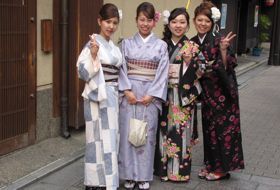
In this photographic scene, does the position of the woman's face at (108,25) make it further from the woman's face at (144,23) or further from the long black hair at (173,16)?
the long black hair at (173,16)

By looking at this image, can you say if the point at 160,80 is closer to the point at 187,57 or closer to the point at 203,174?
the point at 187,57

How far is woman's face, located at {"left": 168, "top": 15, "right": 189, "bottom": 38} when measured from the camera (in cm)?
474

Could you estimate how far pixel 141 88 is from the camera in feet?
15.4

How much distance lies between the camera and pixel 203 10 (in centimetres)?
487

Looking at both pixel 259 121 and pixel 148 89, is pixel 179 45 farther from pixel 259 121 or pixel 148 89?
pixel 259 121

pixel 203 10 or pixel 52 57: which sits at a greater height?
pixel 203 10

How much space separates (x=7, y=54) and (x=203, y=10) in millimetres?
2292

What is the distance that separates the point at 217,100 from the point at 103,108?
1.31m

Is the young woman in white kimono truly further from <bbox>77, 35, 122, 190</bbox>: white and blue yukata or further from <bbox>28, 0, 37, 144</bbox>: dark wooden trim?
<bbox>28, 0, 37, 144</bbox>: dark wooden trim

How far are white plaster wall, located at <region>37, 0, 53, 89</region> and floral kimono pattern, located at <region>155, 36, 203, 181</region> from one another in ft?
6.08

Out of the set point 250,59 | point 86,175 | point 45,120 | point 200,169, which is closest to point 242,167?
point 200,169

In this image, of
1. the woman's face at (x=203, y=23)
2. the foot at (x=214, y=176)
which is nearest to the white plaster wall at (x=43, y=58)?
the woman's face at (x=203, y=23)

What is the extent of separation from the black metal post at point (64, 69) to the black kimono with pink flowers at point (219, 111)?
1.90 meters

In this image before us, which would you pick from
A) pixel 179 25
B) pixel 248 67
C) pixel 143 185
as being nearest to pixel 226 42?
pixel 179 25
